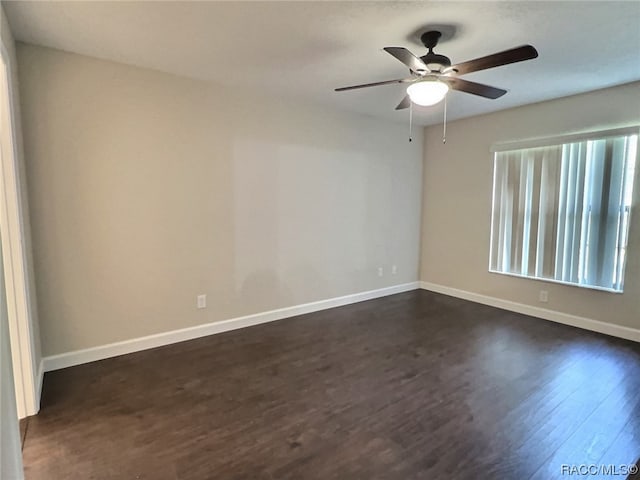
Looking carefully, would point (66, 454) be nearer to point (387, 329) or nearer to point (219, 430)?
point (219, 430)

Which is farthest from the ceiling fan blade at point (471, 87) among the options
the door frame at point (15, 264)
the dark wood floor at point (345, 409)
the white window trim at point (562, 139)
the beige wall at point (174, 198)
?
the door frame at point (15, 264)

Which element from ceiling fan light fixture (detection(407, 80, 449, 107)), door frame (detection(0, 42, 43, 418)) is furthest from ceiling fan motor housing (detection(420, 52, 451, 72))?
door frame (detection(0, 42, 43, 418))

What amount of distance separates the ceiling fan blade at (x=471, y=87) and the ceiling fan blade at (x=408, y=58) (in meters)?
0.21

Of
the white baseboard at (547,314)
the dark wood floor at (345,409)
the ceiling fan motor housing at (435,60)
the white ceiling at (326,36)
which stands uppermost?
the white ceiling at (326,36)

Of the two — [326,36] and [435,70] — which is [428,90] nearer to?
[435,70]

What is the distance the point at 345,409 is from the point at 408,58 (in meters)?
2.28

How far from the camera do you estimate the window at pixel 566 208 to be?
358 cm

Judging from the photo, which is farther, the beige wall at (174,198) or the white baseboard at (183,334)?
the white baseboard at (183,334)

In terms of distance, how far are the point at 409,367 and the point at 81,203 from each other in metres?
3.05

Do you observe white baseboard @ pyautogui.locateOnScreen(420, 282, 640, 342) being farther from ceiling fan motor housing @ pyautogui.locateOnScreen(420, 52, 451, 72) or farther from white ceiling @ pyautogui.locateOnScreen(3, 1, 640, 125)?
ceiling fan motor housing @ pyautogui.locateOnScreen(420, 52, 451, 72)

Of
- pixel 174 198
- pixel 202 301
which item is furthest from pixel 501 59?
pixel 202 301

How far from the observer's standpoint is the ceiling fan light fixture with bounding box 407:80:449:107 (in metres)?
2.37

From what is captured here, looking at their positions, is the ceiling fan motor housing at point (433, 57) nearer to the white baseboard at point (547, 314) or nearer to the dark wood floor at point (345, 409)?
the dark wood floor at point (345, 409)

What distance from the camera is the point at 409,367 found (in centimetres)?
294
